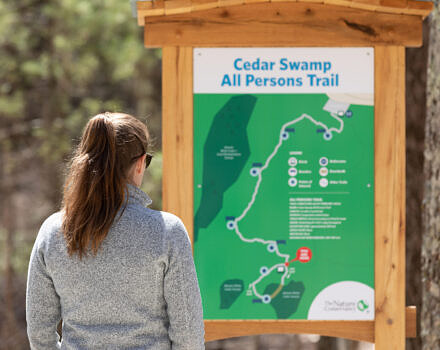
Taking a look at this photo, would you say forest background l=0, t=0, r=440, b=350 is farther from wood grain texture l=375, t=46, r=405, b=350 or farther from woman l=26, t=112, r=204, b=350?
woman l=26, t=112, r=204, b=350

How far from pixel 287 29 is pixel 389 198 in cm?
89

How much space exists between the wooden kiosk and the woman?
3.32 feet

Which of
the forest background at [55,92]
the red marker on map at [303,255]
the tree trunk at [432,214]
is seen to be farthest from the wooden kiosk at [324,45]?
the forest background at [55,92]

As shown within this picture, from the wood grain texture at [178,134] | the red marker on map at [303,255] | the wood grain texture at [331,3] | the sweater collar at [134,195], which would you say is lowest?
the red marker on map at [303,255]

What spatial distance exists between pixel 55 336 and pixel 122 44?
5329 millimetres

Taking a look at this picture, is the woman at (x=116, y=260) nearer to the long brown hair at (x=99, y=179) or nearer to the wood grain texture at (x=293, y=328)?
the long brown hair at (x=99, y=179)

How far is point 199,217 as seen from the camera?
268 cm

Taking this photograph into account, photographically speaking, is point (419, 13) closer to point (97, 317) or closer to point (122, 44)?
point (97, 317)

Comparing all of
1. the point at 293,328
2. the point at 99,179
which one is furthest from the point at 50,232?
the point at 293,328

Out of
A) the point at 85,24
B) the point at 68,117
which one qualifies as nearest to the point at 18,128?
the point at 68,117

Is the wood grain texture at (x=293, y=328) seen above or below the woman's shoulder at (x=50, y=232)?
below

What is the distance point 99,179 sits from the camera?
5.34 feet

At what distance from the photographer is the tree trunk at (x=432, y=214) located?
320 cm

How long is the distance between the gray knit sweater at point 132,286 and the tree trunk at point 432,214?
198 centimetres
